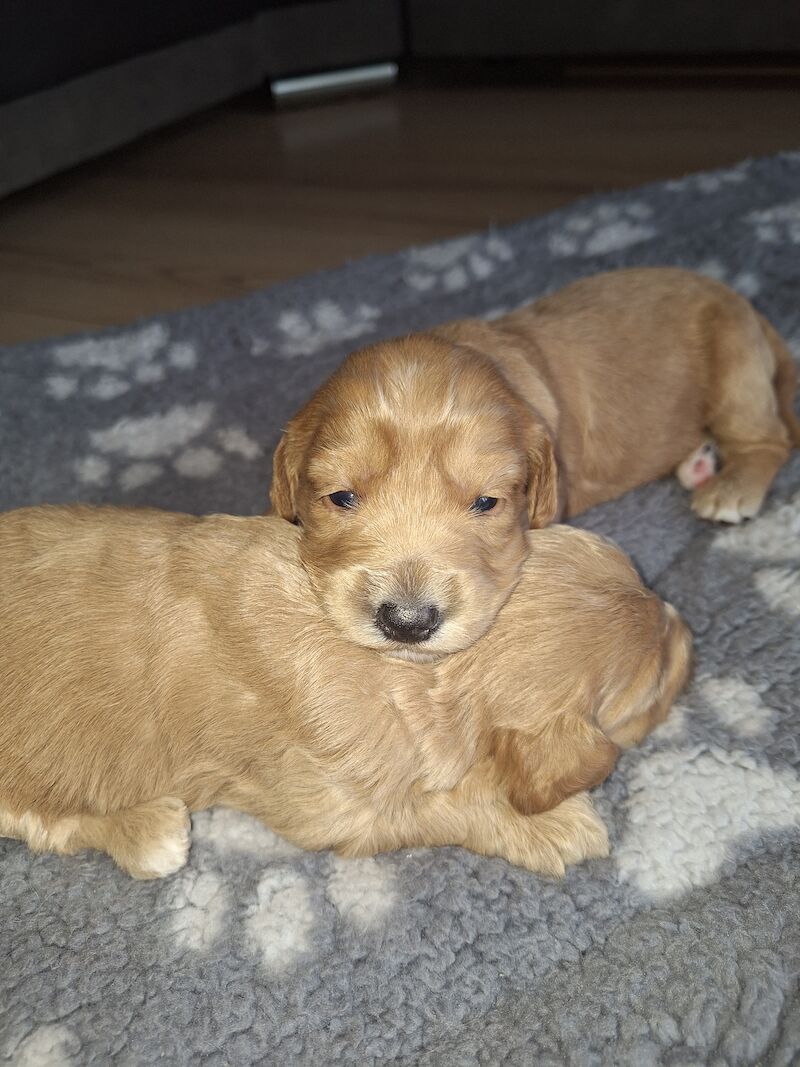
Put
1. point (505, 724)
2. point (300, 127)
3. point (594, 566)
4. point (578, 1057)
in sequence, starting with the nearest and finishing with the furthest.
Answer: point (578, 1057), point (505, 724), point (594, 566), point (300, 127)

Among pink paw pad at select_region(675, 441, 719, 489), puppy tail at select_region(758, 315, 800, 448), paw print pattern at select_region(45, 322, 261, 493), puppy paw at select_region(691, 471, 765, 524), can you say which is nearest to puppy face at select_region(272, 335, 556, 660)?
puppy paw at select_region(691, 471, 765, 524)

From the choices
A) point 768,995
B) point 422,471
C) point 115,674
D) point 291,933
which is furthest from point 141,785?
point 768,995

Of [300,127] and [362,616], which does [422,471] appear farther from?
[300,127]

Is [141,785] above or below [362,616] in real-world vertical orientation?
below

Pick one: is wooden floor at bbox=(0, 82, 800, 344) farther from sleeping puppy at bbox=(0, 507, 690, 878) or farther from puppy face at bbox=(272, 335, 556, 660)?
sleeping puppy at bbox=(0, 507, 690, 878)

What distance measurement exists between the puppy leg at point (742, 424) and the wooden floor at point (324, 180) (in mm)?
2213

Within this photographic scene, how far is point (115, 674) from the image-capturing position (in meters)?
1.85

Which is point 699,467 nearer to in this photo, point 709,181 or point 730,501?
point 730,501

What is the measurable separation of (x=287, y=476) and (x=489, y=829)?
90 cm

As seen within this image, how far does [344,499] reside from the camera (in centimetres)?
203

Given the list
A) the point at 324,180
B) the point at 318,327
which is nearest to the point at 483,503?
the point at 318,327

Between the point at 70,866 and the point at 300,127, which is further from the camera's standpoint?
the point at 300,127

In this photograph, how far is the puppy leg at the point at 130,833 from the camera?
1920mm

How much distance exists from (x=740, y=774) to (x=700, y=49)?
211 inches
